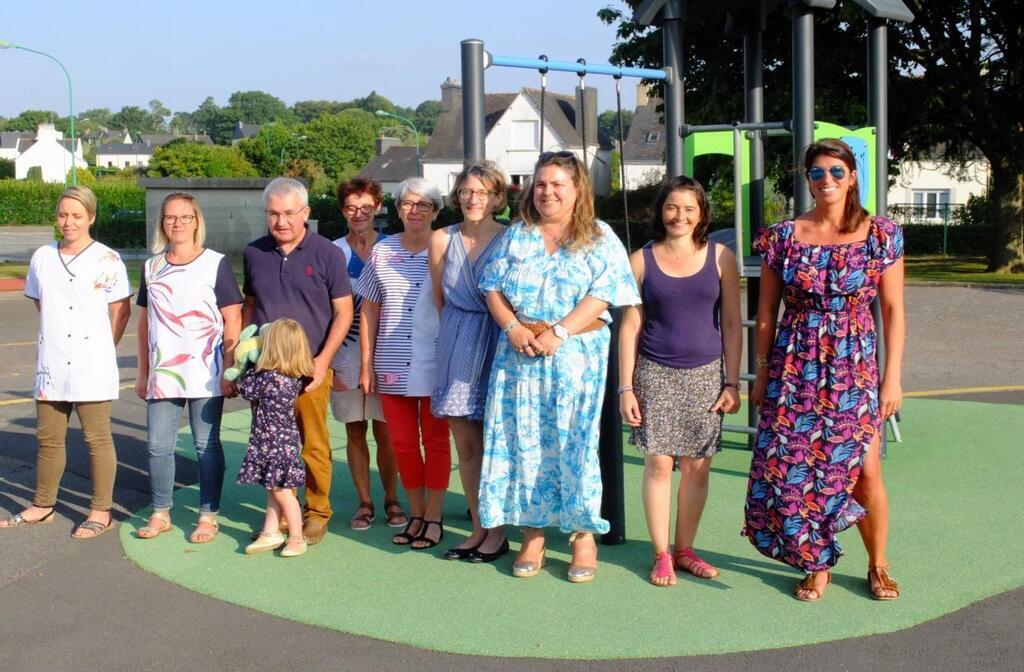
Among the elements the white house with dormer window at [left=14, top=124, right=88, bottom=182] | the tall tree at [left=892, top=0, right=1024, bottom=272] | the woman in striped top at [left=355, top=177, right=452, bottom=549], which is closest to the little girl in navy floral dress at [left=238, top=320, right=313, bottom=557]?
the woman in striped top at [left=355, top=177, right=452, bottom=549]

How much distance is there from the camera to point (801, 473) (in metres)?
4.55

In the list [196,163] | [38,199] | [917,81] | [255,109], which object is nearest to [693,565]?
[917,81]

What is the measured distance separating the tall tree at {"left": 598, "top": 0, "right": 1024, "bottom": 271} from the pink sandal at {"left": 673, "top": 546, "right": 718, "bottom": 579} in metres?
18.0

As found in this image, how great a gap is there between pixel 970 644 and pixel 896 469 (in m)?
2.93

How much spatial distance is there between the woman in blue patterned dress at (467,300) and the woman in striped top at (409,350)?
297mm

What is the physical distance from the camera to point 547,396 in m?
4.91

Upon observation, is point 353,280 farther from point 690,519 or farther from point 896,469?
point 896,469

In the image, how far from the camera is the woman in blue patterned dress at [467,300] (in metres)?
5.15

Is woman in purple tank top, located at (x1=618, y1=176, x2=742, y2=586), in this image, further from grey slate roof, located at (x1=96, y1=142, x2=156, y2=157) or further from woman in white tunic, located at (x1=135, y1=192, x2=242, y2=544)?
grey slate roof, located at (x1=96, y1=142, x2=156, y2=157)

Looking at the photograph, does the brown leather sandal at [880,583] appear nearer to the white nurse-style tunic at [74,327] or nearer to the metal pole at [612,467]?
the metal pole at [612,467]

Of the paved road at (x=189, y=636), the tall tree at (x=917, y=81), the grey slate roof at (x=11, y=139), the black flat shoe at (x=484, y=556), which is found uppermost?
the grey slate roof at (x=11, y=139)

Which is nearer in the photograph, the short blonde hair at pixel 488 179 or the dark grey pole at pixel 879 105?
the short blonde hair at pixel 488 179

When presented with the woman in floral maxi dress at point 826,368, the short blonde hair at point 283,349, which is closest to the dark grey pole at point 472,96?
the short blonde hair at point 283,349

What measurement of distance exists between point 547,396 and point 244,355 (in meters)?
1.49
